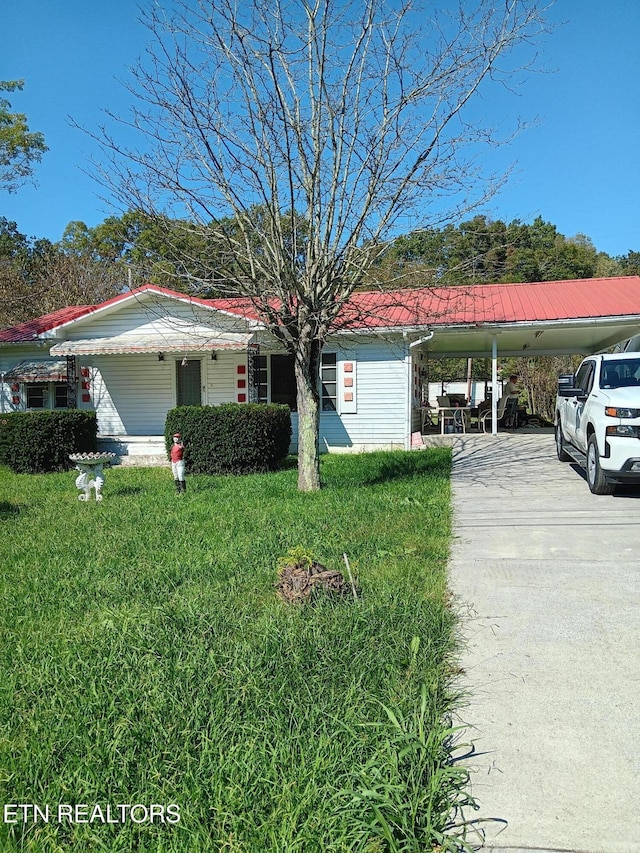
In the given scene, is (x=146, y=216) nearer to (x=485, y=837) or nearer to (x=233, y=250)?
(x=233, y=250)

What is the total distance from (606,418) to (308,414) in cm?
428

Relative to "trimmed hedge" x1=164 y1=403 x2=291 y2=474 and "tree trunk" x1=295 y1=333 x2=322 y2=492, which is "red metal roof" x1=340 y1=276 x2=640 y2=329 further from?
"tree trunk" x1=295 y1=333 x2=322 y2=492

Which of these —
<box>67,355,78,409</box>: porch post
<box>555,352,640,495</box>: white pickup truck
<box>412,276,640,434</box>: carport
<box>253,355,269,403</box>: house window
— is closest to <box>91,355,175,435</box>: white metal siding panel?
<box>67,355,78,409</box>: porch post

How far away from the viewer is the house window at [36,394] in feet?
60.4

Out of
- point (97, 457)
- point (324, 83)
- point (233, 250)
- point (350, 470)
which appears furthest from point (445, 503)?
point (324, 83)

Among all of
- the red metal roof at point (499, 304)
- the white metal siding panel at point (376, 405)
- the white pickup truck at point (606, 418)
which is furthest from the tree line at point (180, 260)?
the white metal siding panel at point (376, 405)

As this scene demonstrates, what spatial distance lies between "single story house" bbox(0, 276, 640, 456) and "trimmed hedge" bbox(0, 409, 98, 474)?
1.62 metres

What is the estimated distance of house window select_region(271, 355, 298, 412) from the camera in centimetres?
1738

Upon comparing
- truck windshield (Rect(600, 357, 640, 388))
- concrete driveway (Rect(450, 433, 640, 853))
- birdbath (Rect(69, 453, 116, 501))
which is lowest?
concrete driveway (Rect(450, 433, 640, 853))

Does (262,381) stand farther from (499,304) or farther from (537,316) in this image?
(537,316)

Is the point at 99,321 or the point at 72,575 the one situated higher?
the point at 99,321

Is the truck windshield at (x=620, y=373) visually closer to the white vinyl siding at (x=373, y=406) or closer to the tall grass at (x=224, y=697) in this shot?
the tall grass at (x=224, y=697)

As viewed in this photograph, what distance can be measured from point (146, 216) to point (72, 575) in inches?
233

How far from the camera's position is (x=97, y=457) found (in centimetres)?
1023
